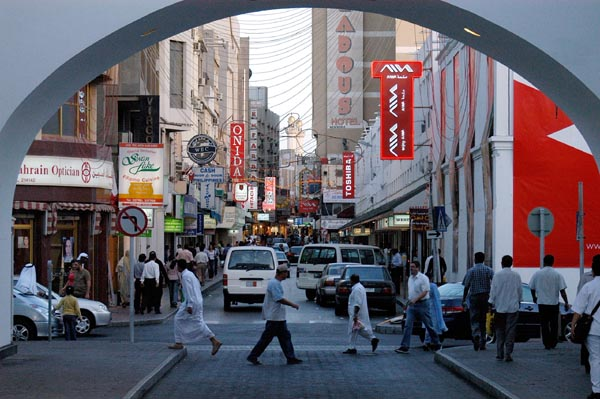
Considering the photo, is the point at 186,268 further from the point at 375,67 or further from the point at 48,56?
the point at 375,67

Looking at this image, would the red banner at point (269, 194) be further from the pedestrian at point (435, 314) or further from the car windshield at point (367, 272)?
the pedestrian at point (435, 314)

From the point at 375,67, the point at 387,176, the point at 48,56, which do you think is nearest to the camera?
the point at 48,56

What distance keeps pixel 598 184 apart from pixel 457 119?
885 cm

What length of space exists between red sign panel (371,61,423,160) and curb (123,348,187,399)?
93.1 feet

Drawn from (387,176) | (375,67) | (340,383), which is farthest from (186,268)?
(387,176)

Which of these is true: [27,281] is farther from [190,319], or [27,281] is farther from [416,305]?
[416,305]

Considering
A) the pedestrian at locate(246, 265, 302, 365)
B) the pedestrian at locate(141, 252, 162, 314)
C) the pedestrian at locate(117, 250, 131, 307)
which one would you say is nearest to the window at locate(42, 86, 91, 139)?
the pedestrian at locate(117, 250, 131, 307)

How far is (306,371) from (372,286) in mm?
13565

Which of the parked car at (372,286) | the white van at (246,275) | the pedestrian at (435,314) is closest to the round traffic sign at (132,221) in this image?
the pedestrian at (435,314)

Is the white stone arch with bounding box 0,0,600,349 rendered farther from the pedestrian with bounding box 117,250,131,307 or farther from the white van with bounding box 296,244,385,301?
the white van with bounding box 296,244,385,301

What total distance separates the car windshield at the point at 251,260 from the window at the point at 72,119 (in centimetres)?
596

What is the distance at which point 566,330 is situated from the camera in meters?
20.7

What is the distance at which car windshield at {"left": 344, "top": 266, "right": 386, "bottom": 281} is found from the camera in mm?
30016

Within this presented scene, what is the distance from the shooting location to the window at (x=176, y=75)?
177 feet
